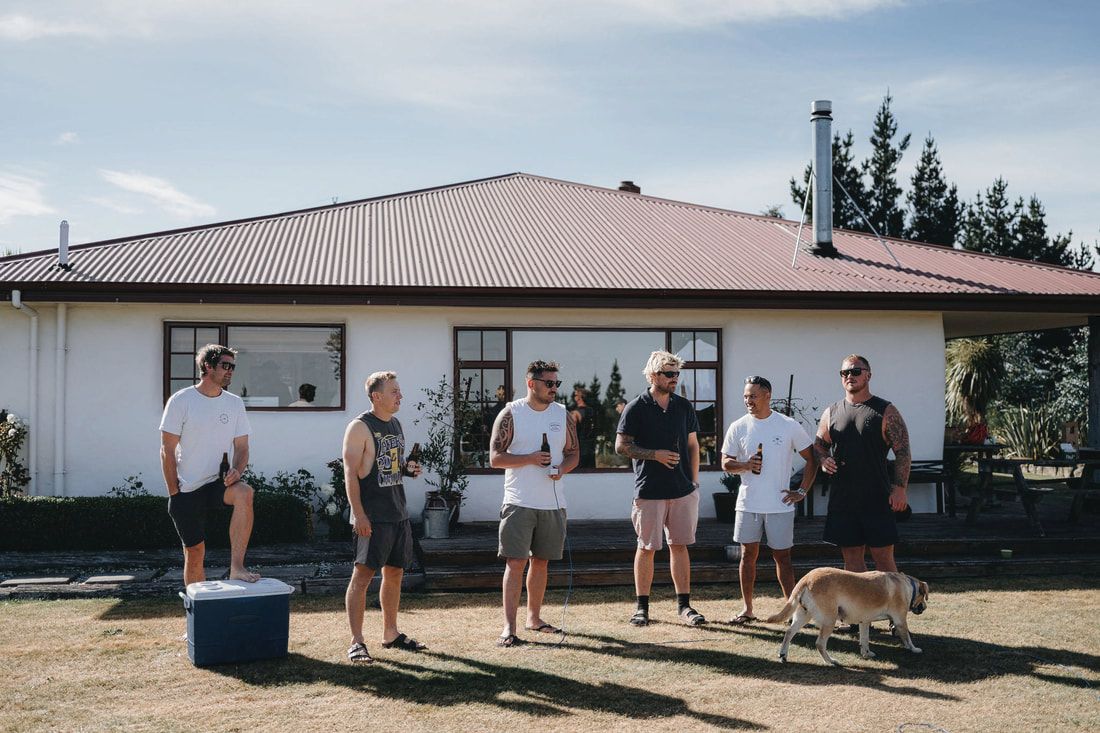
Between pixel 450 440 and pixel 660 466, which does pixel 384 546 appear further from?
pixel 450 440

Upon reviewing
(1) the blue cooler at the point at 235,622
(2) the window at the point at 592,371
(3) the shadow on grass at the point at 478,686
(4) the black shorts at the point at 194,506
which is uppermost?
(2) the window at the point at 592,371

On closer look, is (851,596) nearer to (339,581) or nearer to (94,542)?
(339,581)

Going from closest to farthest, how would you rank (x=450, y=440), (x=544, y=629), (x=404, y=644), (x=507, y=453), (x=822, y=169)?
(x=404, y=644)
(x=507, y=453)
(x=544, y=629)
(x=450, y=440)
(x=822, y=169)

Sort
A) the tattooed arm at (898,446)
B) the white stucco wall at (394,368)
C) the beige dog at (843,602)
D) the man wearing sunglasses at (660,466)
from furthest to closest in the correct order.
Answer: the white stucco wall at (394,368) → the man wearing sunglasses at (660,466) → the tattooed arm at (898,446) → the beige dog at (843,602)

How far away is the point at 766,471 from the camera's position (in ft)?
22.2

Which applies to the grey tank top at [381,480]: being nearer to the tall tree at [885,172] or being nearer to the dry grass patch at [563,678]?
the dry grass patch at [563,678]

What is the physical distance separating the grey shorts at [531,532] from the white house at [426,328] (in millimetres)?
4864

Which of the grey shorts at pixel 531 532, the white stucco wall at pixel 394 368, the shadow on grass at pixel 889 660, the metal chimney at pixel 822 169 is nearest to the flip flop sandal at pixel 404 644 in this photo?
the grey shorts at pixel 531 532

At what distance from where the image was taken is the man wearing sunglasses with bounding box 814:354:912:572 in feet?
21.3

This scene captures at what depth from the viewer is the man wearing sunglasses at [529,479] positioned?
6285 millimetres

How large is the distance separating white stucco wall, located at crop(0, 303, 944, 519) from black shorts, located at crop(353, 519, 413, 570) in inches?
202

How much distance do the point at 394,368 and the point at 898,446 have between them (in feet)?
21.0

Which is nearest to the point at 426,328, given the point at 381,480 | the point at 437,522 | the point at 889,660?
the point at 437,522

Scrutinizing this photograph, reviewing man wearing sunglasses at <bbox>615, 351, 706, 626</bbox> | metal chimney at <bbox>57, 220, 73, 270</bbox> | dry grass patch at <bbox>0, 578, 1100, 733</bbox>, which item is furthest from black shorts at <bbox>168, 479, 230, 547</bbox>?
metal chimney at <bbox>57, 220, 73, 270</bbox>
